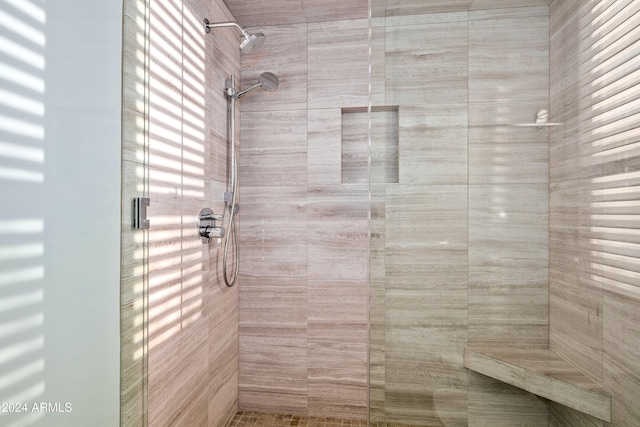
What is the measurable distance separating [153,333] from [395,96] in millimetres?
1068

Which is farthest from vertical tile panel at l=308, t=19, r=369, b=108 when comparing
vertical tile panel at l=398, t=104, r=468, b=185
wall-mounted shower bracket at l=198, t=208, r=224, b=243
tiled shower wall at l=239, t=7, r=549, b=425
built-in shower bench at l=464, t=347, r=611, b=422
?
built-in shower bench at l=464, t=347, r=611, b=422

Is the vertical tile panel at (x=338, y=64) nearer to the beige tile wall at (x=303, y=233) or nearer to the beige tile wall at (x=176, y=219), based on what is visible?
the beige tile wall at (x=303, y=233)

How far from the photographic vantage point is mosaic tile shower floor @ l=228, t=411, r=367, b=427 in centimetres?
202

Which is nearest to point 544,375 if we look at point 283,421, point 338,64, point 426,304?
point 426,304

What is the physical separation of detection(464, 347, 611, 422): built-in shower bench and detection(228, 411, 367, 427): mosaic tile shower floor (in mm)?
1425

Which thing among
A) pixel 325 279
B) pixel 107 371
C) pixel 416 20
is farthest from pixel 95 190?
pixel 325 279

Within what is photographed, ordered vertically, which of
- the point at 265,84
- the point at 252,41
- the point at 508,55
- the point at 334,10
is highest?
the point at 334,10

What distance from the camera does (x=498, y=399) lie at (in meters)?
0.85

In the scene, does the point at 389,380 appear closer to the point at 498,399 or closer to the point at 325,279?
the point at 498,399

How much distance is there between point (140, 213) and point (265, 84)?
1226mm

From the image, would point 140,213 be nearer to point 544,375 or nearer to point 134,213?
point 134,213

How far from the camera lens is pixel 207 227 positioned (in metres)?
1.71

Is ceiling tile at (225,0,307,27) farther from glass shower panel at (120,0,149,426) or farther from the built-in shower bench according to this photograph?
the built-in shower bench

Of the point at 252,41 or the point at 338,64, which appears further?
the point at 338,64
